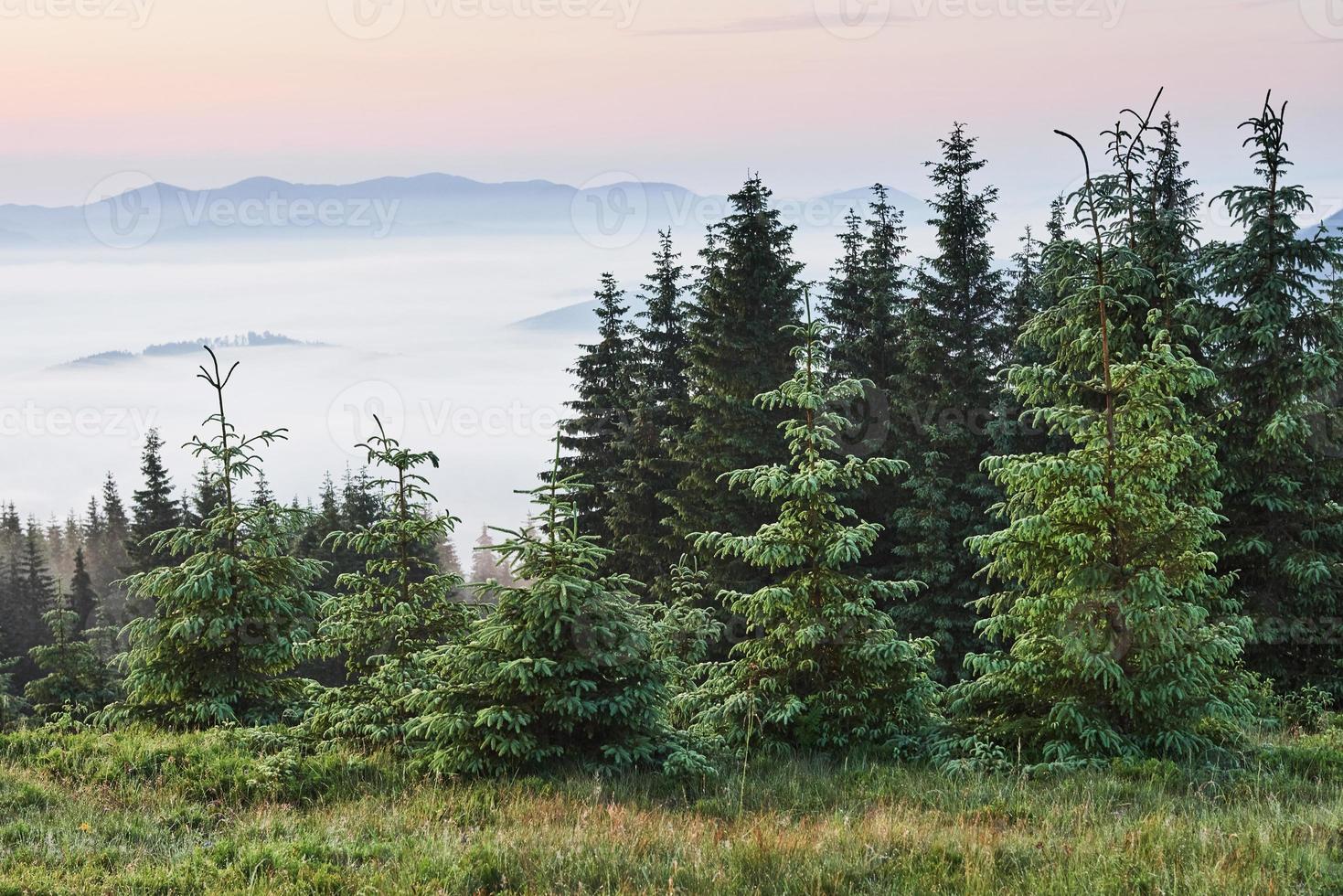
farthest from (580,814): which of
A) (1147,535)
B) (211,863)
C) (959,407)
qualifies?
(959,407)

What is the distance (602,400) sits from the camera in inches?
1521

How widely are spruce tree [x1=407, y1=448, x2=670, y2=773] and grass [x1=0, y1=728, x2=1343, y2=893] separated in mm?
385

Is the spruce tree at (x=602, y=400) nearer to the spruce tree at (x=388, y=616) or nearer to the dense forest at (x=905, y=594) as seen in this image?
the dense forest at (x=905, y=594)

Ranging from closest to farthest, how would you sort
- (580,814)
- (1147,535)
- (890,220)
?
1. (580,814)
2. (1147,535)
3. (890,220)

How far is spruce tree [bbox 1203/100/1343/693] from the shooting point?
17.3 meters

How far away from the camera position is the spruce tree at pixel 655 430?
→ 113ft

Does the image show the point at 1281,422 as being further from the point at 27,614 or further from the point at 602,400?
the point at 27,614

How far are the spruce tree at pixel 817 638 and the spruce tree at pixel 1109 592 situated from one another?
896 mm

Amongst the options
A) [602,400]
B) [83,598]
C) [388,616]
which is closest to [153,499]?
[83,598]

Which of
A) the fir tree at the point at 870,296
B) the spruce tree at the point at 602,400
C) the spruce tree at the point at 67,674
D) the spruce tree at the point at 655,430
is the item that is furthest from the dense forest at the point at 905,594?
the spruce tree at the point at 602,400

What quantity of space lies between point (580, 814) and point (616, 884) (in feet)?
4.76

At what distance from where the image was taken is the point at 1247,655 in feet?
60.5

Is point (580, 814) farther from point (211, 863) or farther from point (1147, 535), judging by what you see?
point (1147, 535)

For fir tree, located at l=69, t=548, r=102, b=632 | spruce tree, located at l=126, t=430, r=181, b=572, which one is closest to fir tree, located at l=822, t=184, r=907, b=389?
spruce tree, located at l=126, t=430, r=181, b=572
